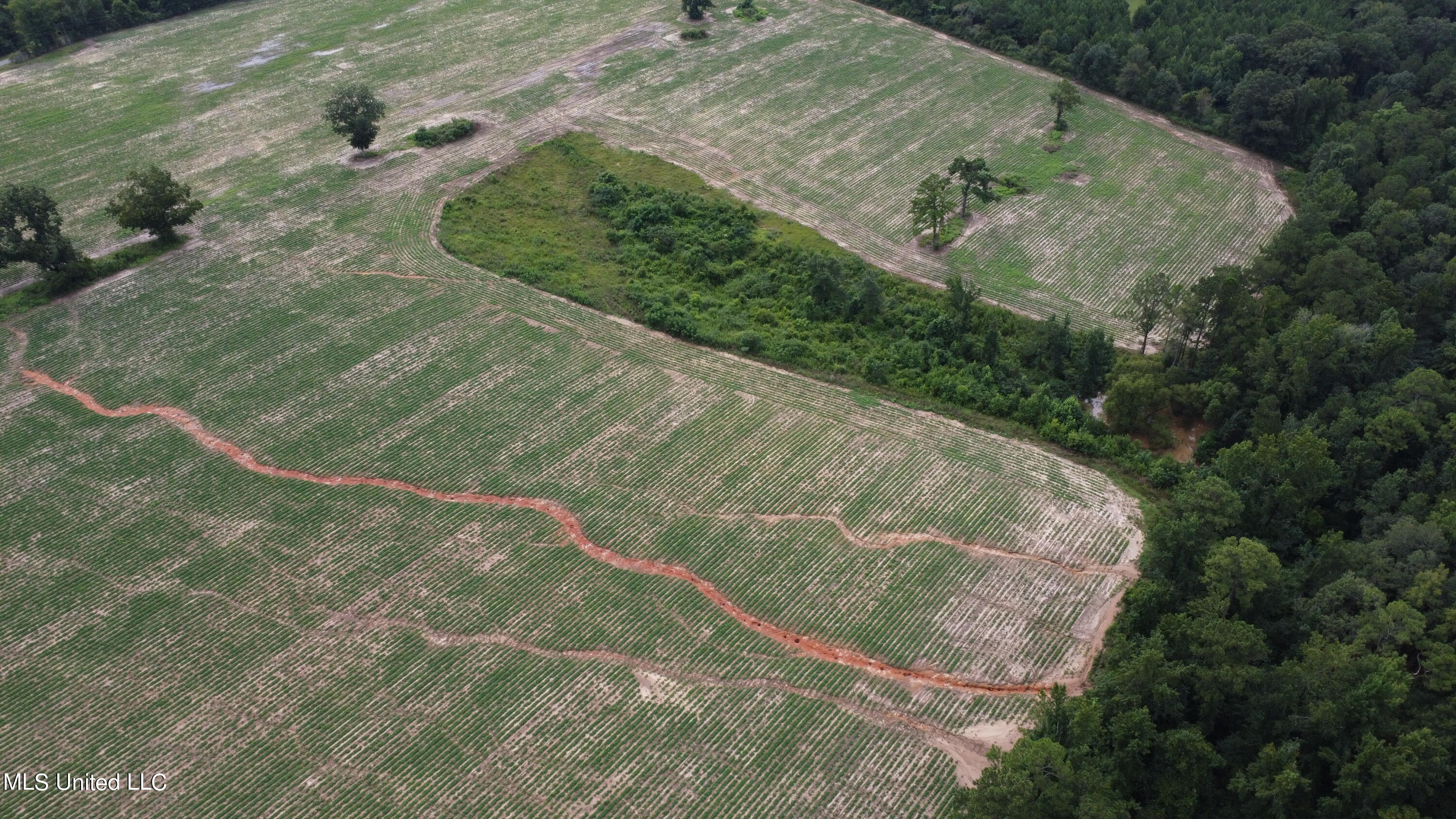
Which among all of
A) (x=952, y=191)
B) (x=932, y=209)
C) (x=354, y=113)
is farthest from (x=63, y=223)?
(x=952, y=191)

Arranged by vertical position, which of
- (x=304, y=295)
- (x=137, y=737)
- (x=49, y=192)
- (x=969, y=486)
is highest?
(x=49, y=192)

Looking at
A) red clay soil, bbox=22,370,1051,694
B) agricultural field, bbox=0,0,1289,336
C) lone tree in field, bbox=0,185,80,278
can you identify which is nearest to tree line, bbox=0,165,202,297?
lone tree in field, bbox=0,185,80,278

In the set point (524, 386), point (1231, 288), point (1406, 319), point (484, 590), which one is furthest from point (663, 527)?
point (1406, 319)

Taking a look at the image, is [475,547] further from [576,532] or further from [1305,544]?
[1305,544]

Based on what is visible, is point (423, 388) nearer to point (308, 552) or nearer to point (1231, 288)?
point (308, 552)

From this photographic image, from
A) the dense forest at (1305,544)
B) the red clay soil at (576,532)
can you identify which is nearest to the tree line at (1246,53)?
the dense forest at (1305,544)

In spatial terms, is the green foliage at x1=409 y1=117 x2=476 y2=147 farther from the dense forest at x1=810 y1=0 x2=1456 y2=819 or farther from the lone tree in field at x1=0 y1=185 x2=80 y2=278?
the dense forest at x1=810 y1=0 x2=1456 y2=819
